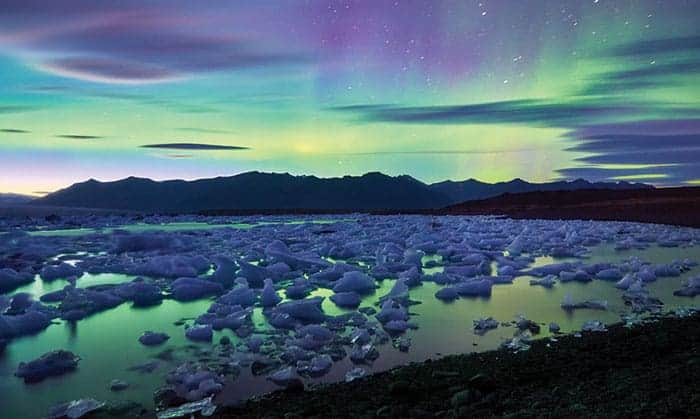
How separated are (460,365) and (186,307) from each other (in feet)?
17.7

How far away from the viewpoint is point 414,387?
162 inches

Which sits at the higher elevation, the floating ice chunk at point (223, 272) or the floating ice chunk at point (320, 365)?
the floating ice chunk at point (223, 272)

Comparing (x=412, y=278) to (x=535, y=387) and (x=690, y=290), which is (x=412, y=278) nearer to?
(x=690, y=290)

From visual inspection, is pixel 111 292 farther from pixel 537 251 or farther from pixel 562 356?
pixel 537 251

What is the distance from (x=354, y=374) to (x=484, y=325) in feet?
8.37

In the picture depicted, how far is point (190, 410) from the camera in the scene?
13.6 feet

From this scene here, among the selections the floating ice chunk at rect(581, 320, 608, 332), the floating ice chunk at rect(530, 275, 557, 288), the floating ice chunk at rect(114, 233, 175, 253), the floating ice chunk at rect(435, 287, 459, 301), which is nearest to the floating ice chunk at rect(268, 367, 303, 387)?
the floating ice chunk at rect(581, 320, 608, 332)

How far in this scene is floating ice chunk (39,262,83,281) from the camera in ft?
38.5

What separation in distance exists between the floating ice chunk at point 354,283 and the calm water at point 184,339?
1.14ft

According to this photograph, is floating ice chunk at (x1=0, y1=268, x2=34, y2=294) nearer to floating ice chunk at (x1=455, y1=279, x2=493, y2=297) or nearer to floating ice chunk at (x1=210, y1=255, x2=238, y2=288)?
floating ice chunk at (x1=210, y1=255, x2=238, y2=288)

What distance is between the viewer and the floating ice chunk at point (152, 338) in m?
6.50

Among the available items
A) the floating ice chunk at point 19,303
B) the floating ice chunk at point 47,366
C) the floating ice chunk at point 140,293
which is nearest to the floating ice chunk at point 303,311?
the floating ice chunk at point 47,366

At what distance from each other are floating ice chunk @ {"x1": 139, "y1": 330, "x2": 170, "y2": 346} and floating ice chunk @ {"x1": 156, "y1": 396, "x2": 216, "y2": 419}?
2420 millimetres

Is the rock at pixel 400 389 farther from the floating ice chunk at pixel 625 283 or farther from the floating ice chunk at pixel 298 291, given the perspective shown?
the floating ice chunk at pixel 625 283
